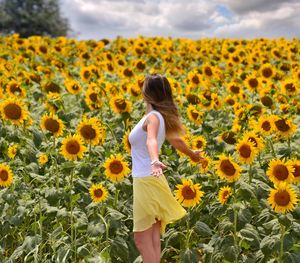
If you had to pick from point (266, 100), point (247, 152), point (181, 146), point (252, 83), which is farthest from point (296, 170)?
point (252, 83)

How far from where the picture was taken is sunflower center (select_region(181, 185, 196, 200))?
5398mm

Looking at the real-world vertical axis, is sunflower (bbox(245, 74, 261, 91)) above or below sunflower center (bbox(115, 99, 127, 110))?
above

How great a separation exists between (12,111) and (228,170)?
9.07ft

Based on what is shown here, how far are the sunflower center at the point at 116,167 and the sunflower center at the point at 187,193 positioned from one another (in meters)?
0.63

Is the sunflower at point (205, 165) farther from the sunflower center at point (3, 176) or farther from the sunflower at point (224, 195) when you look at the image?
the sunflower center at point (3, 176)

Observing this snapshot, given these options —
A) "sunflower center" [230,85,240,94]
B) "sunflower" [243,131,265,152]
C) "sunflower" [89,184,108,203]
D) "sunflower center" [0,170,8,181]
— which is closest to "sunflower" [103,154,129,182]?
"sunflower" [89,184,108,203]

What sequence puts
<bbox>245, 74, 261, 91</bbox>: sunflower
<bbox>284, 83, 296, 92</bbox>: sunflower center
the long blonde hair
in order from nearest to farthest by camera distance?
1. the long blonde hair
2. <bbox>284, 83, 296, 92</bbox>: sunflower center
3. <bbox>245, 74, 261, 91</bbox>: sunflower

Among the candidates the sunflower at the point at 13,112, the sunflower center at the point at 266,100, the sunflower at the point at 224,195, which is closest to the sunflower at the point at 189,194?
the sunflower at the point at 224,195

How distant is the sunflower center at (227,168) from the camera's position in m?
5.43

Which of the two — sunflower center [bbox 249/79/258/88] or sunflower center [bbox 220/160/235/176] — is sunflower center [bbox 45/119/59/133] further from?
sunflower center [bbox 249/79/258/88]

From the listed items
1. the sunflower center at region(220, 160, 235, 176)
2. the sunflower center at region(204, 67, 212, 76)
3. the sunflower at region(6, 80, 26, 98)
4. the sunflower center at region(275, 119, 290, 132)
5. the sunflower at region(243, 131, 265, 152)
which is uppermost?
the sunflower center at region(204, 67, 212, 76)

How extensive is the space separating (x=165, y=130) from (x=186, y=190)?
0.81 meters

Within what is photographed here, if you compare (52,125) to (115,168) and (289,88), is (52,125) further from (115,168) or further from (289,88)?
(289,88)

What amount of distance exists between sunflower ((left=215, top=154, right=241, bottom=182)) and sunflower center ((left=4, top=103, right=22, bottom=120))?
261cm
